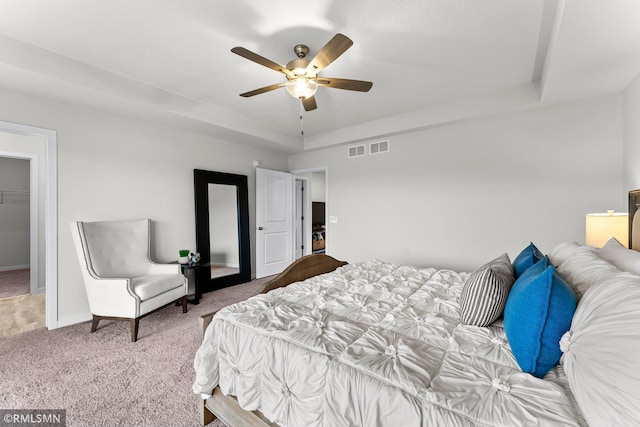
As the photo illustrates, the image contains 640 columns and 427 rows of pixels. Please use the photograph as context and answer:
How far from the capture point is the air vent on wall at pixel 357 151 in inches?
180

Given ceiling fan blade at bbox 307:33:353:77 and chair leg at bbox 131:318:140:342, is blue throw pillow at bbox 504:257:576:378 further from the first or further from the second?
chair leg at bbox 131:318:140:342

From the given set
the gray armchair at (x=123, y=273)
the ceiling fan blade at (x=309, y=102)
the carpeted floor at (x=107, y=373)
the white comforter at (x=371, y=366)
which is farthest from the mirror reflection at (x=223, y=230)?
the white comforter at (x=371, y=366)

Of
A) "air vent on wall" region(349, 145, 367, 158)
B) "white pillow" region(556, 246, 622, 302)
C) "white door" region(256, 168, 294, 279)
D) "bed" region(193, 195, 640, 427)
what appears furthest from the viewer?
"white door" region(256, 168, 294, 279)

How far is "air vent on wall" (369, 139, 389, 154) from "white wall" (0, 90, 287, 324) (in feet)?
7.93

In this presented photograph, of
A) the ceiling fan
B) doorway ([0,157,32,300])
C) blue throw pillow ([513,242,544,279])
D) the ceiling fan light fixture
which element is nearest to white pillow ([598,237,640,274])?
blue throw pillow ([513,242,544,279])

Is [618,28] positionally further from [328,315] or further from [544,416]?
[328,315]

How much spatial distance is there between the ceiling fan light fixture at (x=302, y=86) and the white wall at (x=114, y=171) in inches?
93.4

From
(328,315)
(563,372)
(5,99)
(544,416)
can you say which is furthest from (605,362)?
(5,99)

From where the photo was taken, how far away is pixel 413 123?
3.80m

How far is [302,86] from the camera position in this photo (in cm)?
233

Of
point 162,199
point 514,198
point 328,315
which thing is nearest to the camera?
point 328,315

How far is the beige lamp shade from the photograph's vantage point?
2129 mm

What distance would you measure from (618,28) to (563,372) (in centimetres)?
217

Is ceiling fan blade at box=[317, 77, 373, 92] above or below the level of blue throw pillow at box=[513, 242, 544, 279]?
above
